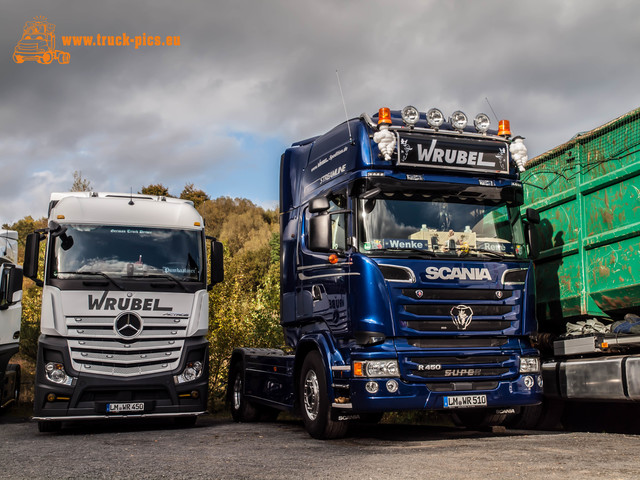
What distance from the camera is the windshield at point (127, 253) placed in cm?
1039

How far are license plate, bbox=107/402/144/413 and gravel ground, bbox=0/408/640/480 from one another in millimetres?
349

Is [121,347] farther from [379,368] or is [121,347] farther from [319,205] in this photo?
[379,368]

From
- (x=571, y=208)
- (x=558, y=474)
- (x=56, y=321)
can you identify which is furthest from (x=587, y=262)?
(x=56, y=321)

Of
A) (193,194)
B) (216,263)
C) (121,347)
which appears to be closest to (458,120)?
(216,263)

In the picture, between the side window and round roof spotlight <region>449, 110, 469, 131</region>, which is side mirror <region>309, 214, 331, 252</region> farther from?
round roof spotlight <region>449, 110, 469, 131</region>

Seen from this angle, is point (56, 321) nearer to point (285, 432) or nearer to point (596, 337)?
point (285, 432)

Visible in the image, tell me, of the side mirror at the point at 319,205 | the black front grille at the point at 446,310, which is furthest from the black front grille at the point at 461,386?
the side mirror at the point at 319,205

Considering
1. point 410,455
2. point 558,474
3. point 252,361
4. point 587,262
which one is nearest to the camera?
point 558,474

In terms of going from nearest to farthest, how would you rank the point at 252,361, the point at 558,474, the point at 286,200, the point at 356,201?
the point at 558,474 → the point at 356,201 → the point at 286,200 → the point at 252,361

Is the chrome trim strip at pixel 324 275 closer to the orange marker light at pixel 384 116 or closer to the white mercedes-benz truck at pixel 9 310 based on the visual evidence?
the orange marker light at pixel 384 116

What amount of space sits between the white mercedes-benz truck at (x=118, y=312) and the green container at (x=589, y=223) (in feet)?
16.8

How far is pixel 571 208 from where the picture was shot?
31.9 feet

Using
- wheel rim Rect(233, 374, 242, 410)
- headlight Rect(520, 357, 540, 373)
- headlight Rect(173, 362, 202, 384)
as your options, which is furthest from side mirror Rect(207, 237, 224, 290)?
headlight Rect(520, 357, 540, 373)

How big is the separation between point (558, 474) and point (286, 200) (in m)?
6.09
